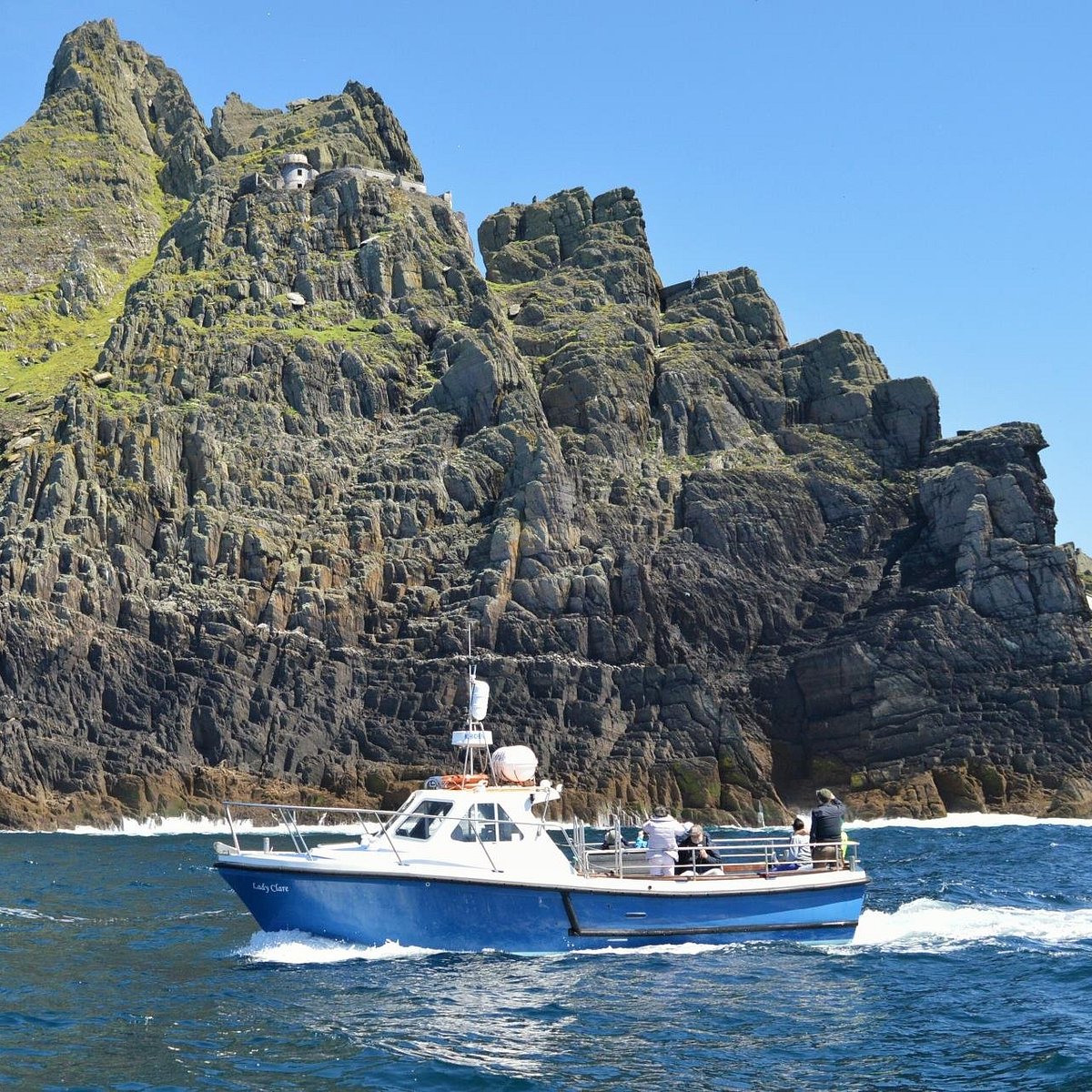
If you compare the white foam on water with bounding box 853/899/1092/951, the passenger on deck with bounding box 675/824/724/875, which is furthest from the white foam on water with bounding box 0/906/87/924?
the white foam on water with bounding box 853/899/1092/951

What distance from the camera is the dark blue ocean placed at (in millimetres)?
20688

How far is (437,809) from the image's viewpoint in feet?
101

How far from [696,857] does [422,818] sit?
20.2 feet

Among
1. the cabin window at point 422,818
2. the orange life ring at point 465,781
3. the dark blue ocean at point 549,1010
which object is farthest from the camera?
the orange life ring at point 465,781

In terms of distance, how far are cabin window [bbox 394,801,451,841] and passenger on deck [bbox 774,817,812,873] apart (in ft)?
25.3

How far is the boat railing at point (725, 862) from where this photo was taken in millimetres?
30906

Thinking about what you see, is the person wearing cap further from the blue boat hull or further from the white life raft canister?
the white life raft canister

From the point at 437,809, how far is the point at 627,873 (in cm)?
499

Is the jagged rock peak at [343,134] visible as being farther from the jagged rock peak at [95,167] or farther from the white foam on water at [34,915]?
the white foam on water at [34,915]

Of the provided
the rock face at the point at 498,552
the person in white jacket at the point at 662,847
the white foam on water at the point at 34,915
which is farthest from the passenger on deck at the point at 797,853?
the rock face at the point at 498,552

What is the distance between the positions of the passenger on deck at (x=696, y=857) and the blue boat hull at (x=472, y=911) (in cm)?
87

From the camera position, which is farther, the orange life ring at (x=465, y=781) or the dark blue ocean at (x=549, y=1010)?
the orange life ring at (x=465, y=781)

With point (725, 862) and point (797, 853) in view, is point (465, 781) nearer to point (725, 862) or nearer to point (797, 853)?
point (725, 862)

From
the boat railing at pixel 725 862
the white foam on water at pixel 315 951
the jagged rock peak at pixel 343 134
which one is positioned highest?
the jagged rock peak at pixel 343 134
